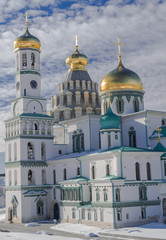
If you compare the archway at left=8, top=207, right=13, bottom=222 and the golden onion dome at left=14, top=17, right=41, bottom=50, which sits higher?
the golden onion dome at left=14, top=17, right=41, bottom=50

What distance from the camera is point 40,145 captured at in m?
48.2

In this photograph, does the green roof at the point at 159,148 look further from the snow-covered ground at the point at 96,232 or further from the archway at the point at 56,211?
the archway at the point at 56,211

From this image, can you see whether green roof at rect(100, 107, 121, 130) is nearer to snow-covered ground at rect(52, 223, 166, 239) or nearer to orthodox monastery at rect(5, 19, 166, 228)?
orthodox monastery at rect(5, 19, 166, 228)

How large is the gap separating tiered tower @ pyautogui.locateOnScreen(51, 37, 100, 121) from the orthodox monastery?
447cm

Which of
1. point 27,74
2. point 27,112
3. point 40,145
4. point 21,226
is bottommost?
point 21,226

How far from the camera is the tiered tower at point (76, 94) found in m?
57.3

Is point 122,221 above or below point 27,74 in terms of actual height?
below

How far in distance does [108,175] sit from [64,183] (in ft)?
20.0

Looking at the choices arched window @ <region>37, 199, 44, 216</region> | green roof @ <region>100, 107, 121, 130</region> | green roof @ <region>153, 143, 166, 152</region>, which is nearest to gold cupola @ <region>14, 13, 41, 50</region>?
green roof @ <region>100, 107, 121, 130</region>

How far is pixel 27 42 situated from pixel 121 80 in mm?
12181

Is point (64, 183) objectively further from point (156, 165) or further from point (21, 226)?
point (156, 165)

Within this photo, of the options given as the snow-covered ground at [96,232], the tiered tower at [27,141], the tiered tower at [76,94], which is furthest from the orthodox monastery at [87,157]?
the tiered tower at [76,94]

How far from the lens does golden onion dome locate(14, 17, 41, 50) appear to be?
4956cm

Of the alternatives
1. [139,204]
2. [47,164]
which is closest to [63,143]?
[47,164]
